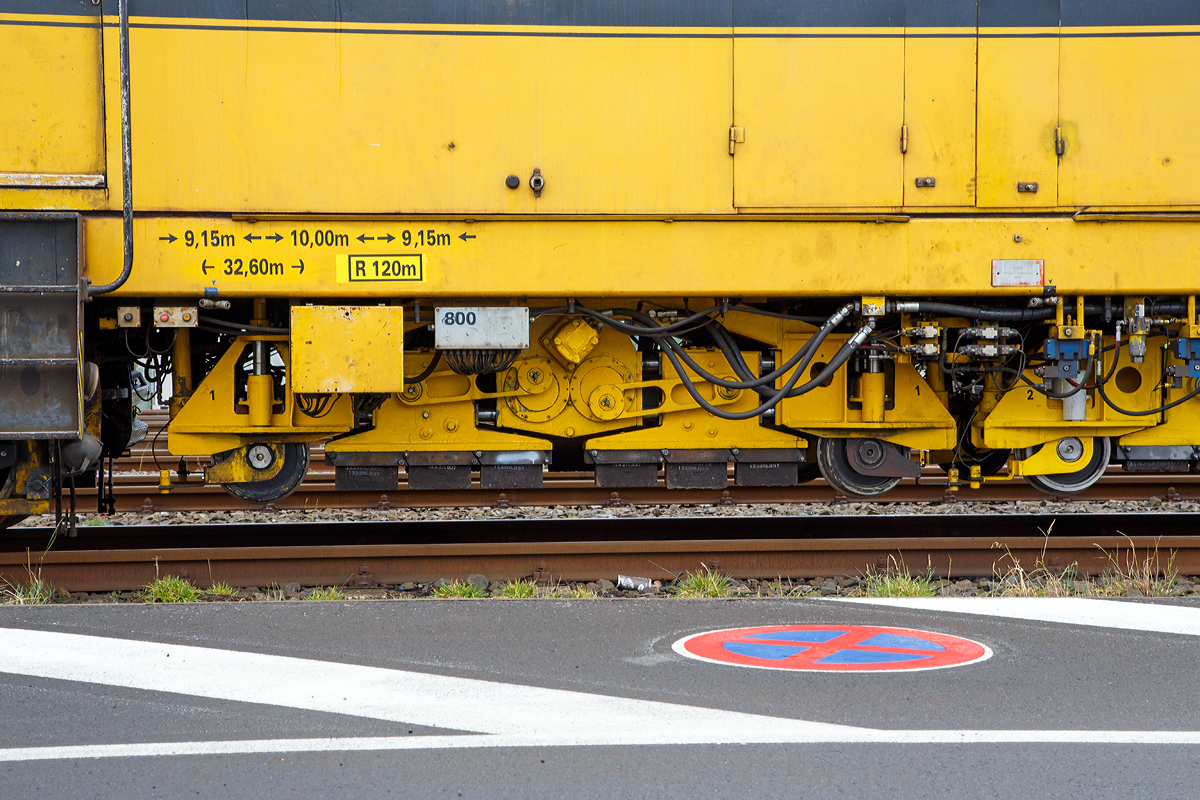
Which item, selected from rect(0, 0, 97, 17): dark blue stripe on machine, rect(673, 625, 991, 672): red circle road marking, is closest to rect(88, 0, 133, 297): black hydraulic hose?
rect(0, 0, 97, 17): dark blue stripe on machine

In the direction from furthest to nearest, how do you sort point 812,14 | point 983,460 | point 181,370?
point 983,460
point 181,370
point 812,14

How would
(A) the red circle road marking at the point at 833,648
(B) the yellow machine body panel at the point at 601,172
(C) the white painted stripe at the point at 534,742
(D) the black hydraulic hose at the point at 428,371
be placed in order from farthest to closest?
1. (D) the black hydraulic hose at the point at 428,371
2. (B) the yellow machine body panel at the point at 601,172
3. (A) the red circle road marking at the point at 833,648
4. (C) the white painted stripe at the point at 534,742

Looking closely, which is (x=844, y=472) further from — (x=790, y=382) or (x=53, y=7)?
(x=53, y=7)

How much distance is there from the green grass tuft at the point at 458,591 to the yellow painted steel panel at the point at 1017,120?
3439mm

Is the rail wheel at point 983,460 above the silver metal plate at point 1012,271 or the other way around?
the other way around

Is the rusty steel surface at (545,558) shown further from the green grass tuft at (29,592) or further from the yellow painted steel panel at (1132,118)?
the yellow painted steel panel at (1132,118)

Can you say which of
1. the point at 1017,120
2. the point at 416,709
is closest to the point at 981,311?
the point at 1017,120

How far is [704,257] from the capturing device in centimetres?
470

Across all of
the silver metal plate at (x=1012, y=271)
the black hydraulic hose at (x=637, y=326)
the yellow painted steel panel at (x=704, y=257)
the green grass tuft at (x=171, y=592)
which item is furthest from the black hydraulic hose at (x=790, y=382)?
the green grass tuft at (x=171, y=592)

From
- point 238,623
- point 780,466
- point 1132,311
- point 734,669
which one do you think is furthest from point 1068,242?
point 238,623

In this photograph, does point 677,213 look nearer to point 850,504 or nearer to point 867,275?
point 867,275

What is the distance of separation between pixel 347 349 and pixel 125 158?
4.53 feet

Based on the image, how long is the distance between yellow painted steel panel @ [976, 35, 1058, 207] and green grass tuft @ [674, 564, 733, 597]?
2504 mm

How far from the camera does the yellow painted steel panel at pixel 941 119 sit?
4750 mm
